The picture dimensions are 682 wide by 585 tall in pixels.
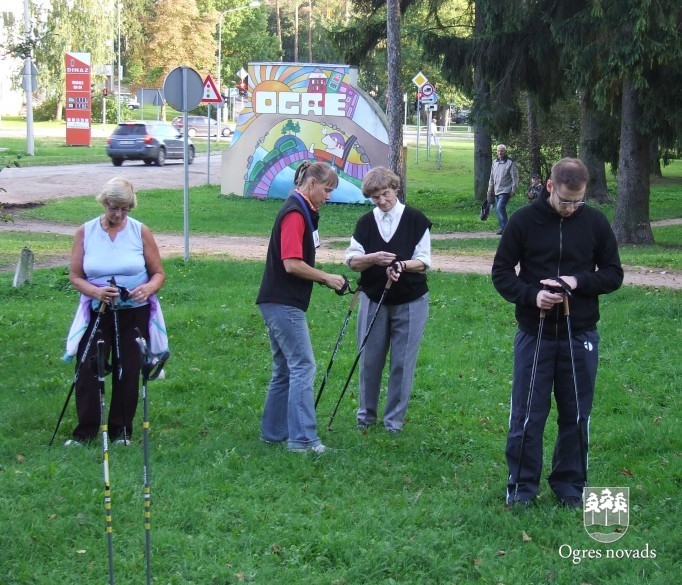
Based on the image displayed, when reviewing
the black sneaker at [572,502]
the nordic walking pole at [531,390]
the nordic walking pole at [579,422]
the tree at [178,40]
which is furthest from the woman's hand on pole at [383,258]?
the tree at [178,40]

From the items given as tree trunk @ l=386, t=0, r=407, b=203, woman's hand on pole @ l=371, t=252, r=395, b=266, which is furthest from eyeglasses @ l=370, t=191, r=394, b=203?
tree trunk @ l=386, t=0, r=407, b=203

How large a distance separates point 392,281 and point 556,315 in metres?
1.72

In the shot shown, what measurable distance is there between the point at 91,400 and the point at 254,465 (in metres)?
1.26

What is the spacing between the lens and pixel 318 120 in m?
25.2

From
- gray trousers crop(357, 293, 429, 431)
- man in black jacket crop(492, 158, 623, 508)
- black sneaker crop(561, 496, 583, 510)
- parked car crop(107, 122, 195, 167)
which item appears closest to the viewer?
man in black jacket crop(492, 158, 623, 508)

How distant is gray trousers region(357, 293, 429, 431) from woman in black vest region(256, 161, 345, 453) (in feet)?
2.53

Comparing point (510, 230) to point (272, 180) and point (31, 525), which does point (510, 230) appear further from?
point (272, 180)

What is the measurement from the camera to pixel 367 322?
7.35 metres

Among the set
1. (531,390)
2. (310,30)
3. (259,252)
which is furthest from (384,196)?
(310,30)

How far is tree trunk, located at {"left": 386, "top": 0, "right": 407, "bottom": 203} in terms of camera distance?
20.7 meters

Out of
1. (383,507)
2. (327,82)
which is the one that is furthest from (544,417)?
(327,82)

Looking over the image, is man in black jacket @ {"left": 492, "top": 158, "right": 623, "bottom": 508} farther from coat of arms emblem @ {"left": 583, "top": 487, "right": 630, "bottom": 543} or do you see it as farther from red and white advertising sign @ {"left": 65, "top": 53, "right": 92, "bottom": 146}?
red and white advertising sign @ {"left": 65, "top": 53, "right": 92, "bottom": 146}

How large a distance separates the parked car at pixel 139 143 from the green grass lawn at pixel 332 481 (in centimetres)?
2894

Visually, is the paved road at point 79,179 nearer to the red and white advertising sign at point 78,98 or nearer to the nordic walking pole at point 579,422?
the red and white advertising sign at point 78,98
